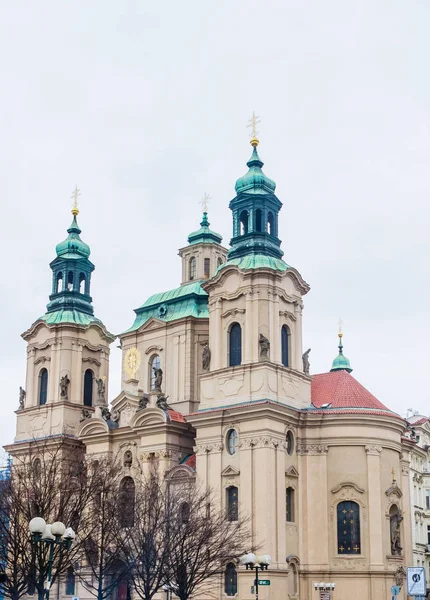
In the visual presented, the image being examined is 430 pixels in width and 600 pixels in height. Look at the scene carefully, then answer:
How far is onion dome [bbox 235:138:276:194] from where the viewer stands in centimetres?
5684

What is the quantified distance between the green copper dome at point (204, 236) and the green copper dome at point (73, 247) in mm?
7821

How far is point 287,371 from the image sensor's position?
52438mm

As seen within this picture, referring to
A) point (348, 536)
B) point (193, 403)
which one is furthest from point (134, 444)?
point (348, 536)

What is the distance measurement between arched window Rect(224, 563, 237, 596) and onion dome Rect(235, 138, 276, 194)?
22.4 metres

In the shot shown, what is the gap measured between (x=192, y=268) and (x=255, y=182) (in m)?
10.9

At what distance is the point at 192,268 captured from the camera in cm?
6569

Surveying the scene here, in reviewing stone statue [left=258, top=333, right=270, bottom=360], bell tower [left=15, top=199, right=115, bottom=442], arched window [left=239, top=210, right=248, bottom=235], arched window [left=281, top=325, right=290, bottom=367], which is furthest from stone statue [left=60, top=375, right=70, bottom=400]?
stone statue [left=258, top=333, right=270, bottom=360]

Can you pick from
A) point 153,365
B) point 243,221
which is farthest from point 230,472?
point 243,221

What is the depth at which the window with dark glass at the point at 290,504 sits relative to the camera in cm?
5081

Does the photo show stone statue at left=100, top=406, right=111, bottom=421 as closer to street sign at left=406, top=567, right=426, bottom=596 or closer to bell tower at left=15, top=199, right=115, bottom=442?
bell tower at left=15, top=199, right=115, bottom=442

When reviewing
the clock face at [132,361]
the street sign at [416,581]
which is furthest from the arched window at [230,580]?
the street sign at [416,581]

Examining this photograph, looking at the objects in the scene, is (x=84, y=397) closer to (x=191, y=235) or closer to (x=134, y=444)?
(x=134, y=444)

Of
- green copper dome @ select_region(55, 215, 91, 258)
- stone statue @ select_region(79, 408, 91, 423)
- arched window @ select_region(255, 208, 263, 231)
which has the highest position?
green copper dome @ select_region(55, 215, 91, 258)

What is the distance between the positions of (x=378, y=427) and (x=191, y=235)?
2218 centimetres
